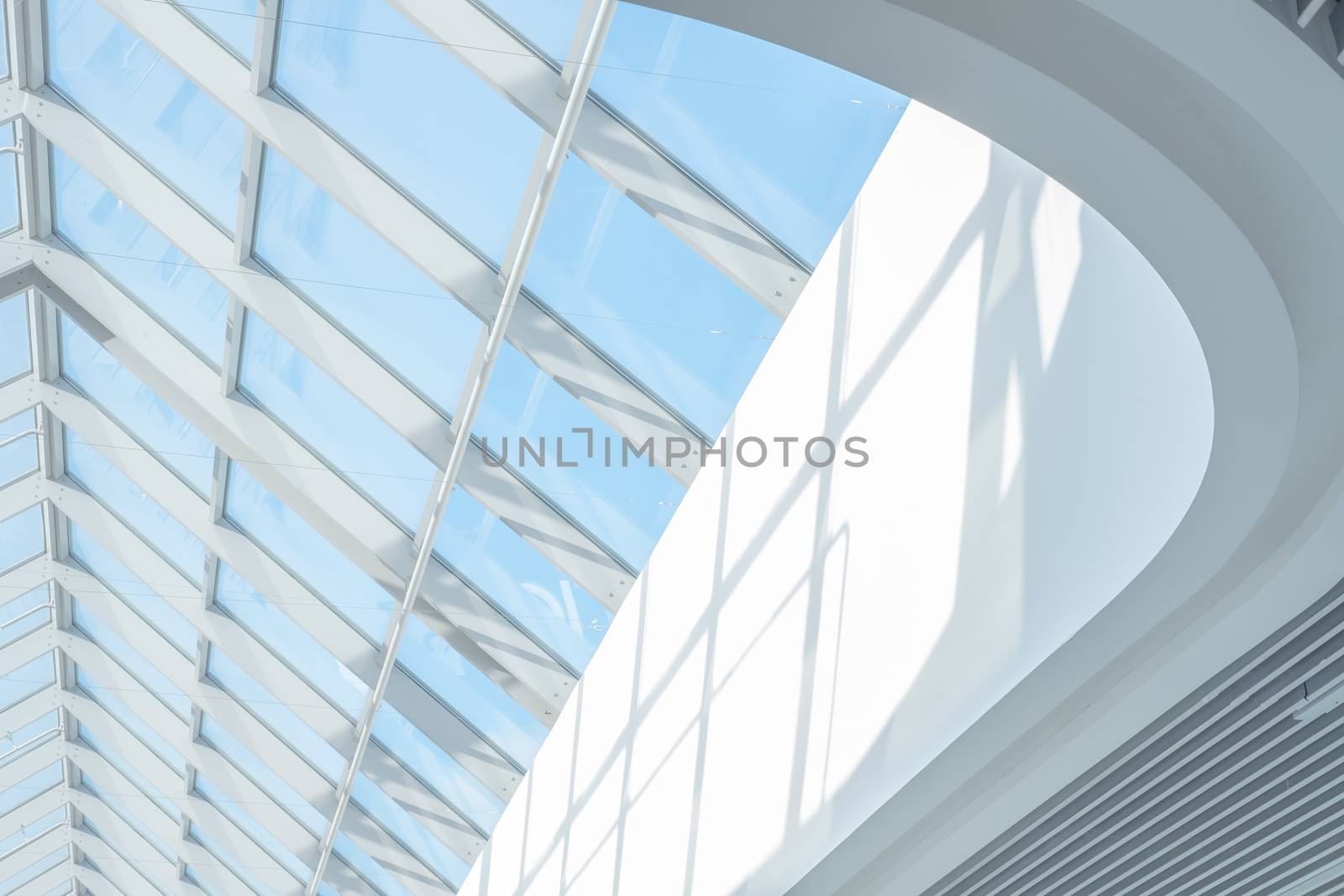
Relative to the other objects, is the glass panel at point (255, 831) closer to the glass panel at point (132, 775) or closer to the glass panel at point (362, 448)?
the glass panel at point (132, 775)

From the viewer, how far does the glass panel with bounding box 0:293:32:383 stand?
730cm

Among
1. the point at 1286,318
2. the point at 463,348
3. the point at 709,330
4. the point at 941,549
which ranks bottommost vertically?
the point at 1286,318

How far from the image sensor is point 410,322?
618 centimetres

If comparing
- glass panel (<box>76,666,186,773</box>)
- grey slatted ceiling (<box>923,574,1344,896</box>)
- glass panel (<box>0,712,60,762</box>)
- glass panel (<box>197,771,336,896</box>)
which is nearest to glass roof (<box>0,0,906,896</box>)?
glass panel (<box>76,666,186,773</box>)

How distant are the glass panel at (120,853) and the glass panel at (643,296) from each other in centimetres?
1395

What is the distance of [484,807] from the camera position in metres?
11.5

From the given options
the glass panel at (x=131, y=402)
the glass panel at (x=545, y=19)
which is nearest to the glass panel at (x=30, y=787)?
the glass panel at (x=131, y=402)

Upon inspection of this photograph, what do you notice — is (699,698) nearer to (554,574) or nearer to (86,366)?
(554,574)

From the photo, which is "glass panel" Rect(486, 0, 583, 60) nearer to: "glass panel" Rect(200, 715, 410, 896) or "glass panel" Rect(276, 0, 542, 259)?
"glass panel" Rect(276, 0, 542, 259)

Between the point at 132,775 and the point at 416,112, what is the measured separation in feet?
39.2

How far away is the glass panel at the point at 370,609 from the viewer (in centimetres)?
833

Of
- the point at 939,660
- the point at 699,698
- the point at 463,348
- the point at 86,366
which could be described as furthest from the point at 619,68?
the point at 86,366

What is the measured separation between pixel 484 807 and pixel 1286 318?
955cm

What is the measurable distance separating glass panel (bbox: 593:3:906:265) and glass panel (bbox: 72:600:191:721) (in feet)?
25.8
